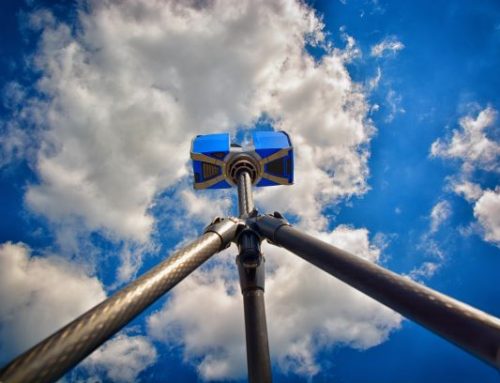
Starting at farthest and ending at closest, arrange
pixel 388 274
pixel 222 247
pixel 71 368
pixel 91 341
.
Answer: pixel 222 247 → pixel 388 274 → pixel 91 341 → pixel 71 368

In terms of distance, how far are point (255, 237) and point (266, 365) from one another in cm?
191

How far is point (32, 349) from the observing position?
2.09 metres

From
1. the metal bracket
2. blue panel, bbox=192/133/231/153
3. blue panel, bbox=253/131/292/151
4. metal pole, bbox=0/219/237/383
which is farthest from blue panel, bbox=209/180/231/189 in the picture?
metal pole, bbox=0/219/237/383

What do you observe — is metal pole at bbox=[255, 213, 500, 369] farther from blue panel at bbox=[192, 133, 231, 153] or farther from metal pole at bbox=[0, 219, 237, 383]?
blue panel at bbox=[192, 133, 231, 153]

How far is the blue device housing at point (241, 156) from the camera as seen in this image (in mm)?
9883

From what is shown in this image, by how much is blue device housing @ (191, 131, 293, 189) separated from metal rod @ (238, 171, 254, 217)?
892mm

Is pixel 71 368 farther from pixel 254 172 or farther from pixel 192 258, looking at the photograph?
pixel 254 172

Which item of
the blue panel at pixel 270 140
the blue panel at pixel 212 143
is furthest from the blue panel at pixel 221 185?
the blue panel at pixel 270 140

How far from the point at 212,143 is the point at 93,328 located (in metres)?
8.16

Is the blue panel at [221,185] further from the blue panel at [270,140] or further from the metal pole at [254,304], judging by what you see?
the metal pole at [254,304]

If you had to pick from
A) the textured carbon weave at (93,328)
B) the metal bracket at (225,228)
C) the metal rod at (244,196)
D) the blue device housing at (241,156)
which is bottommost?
the textured carbon weave at (93,328)

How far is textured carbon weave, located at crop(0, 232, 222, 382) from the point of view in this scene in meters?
1.99

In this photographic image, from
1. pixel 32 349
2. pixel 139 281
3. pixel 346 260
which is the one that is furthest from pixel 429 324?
pixel 32 349

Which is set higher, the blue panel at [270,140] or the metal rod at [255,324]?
the blue panel at [270,140]
